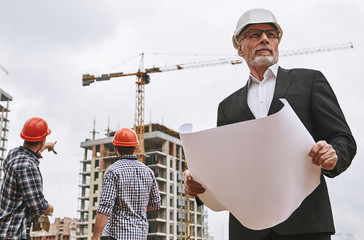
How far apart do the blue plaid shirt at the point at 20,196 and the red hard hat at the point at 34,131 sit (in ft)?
0.63

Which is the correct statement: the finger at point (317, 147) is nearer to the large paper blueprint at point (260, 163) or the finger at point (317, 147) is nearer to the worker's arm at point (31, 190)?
the large paper blueprint at point (260, 163)

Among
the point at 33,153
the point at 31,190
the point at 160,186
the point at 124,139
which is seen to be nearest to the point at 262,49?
the point at 31,190

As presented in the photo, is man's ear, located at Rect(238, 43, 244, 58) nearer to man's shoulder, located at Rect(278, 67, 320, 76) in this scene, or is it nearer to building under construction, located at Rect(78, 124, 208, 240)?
man's shoulder, located at Rect(278, 67, 320, 76)

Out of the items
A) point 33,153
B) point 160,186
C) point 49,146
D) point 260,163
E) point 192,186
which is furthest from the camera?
point 160,186

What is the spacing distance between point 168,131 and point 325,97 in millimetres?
74743

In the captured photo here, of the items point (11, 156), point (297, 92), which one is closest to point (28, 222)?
point (11, 156)

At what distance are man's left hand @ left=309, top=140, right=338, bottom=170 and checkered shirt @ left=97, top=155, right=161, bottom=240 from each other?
2.53 metres

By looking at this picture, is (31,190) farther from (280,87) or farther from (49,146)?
(280,87)

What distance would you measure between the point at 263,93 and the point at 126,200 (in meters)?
2.22

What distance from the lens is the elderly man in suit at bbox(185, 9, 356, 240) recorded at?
1575mm

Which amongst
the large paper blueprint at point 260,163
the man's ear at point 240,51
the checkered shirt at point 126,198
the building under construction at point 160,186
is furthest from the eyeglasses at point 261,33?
the building under construction at point 160,186

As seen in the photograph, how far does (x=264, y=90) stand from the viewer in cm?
190

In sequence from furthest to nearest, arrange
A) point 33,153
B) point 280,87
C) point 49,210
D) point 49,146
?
point 49,146 < point 33,153 < point 49,210 < point 280,87

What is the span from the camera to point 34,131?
142 inches
